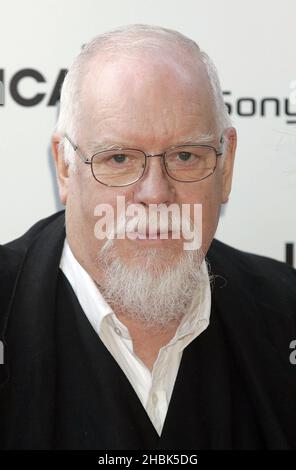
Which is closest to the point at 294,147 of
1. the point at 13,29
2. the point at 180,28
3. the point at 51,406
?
the point at 180,28

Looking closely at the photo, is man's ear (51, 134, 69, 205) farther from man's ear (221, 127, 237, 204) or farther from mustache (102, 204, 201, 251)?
man's ear (221, 127, 237, 204)

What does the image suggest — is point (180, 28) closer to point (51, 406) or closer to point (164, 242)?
point (164, 242)

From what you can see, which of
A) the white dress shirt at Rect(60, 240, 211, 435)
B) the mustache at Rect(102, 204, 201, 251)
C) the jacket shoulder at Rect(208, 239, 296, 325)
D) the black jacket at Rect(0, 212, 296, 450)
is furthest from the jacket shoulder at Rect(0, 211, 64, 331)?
the jacket shoulder at Rect(208, 239, 296, 325)

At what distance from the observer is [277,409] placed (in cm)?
151

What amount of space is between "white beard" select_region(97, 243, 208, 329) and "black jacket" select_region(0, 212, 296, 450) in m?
0.10

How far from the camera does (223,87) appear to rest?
173cm

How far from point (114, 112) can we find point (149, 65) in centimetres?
13

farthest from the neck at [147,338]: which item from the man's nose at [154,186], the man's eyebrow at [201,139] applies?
the man's eyebrow at [201,139]

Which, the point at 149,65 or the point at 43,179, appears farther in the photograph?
the point at 43,179

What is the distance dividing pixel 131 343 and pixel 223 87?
2.36ft

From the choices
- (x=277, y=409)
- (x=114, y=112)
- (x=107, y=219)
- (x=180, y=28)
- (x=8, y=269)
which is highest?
(x=180, y=28)

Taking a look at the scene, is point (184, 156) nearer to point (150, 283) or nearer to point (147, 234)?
point (147, 234)

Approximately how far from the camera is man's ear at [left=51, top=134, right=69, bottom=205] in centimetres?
154

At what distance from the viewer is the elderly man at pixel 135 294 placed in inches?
54.0
